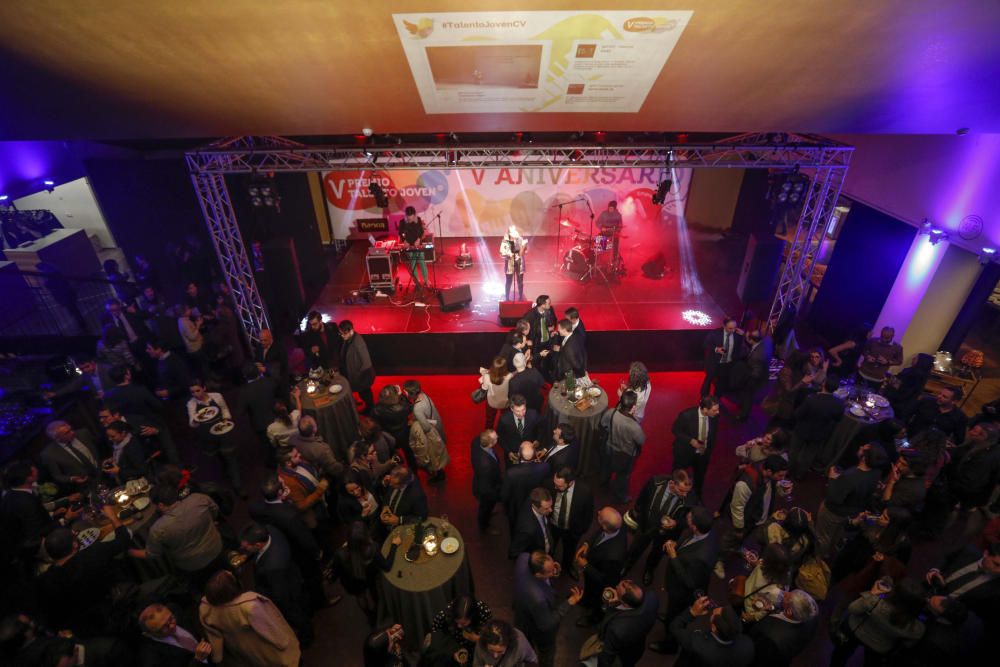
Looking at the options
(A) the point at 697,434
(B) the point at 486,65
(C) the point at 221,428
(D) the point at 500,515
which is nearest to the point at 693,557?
(A) the point at 697,434

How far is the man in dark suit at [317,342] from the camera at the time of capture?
6285mm

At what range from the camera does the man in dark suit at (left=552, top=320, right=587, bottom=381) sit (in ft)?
19.4

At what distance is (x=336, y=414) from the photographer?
17.9 ft

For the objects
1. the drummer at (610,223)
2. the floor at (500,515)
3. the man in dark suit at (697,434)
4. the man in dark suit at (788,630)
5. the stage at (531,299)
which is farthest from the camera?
the drummer at (610,223)

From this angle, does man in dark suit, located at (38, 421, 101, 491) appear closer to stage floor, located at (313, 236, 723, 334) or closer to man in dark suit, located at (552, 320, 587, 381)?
stage floor, located at (313, 236, 723, 334)

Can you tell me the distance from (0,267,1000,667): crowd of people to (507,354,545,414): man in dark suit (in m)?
0.03

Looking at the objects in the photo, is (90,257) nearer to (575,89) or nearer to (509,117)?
(509,117)

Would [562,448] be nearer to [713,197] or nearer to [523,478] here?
[523,478]

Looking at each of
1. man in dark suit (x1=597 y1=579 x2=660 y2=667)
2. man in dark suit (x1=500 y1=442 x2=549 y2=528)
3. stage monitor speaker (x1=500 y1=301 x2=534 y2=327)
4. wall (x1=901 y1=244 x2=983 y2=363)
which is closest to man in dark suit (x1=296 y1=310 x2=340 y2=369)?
stage monitor speaker (x1=500 y1=301 x2=534 y2=327)

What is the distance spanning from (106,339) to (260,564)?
4285mm

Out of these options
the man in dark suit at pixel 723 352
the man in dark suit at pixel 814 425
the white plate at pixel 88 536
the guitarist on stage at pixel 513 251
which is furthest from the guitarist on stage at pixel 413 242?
the man in dark suit at pixel 814 425

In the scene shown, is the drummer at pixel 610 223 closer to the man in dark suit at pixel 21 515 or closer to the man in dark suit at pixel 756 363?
the man in dark suit at pixel 756 363

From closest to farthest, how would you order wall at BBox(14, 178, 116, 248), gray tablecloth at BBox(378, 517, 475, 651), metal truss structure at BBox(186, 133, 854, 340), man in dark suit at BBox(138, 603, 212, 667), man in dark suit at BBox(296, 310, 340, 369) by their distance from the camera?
man in dark suit at BBox(138, 603, 212, 667) < gray tablecloth at BBox(378, 517, 475, 651) < man in dark suit at BBox(296, 310, 340, 369) < metal truss structure at BBox(186, 133, 854, 340) < wall at BBox(14, 178, 116, 248)

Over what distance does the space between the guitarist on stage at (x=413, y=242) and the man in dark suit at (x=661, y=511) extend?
21.9ft
